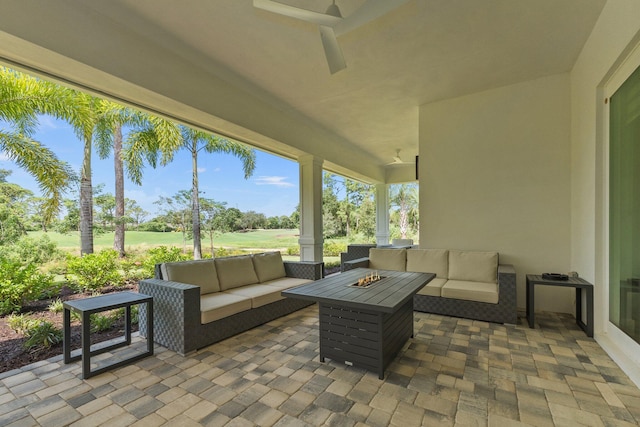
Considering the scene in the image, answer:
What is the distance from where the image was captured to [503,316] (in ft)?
10.9

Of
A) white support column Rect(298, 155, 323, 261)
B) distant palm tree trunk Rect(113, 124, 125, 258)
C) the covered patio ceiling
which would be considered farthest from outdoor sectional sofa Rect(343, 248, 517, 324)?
distant palm tree trunk Rect(113, 124, 125, 258)

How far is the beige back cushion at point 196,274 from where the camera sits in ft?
10.0

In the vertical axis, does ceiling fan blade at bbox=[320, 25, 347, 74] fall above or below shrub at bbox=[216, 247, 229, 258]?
above

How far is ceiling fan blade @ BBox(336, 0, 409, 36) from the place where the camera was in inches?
75.9

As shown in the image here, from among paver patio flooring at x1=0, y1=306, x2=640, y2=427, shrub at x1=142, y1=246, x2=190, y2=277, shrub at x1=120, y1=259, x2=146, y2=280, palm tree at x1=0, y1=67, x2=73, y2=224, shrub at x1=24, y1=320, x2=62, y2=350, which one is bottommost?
paver patio flooring at x1=0, y1=306, x2=640, y2=427

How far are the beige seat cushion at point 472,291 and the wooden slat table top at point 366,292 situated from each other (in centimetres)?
79

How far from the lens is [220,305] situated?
9.47 ft

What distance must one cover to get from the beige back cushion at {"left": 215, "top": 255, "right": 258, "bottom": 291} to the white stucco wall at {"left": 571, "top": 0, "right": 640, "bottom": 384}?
149 inches

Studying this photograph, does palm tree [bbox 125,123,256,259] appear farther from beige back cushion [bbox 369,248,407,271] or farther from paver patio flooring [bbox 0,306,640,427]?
paver patio flooring [bbox 0,306,640,427]

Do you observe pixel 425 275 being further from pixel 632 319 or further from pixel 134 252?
pixel 134 252

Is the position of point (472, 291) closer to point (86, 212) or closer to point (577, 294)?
point (577, 294)

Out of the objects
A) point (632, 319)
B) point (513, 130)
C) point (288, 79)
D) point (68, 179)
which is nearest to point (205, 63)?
point (288, 79)

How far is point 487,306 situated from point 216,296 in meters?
3.26

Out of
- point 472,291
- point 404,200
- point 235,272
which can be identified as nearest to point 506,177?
point 472,291
